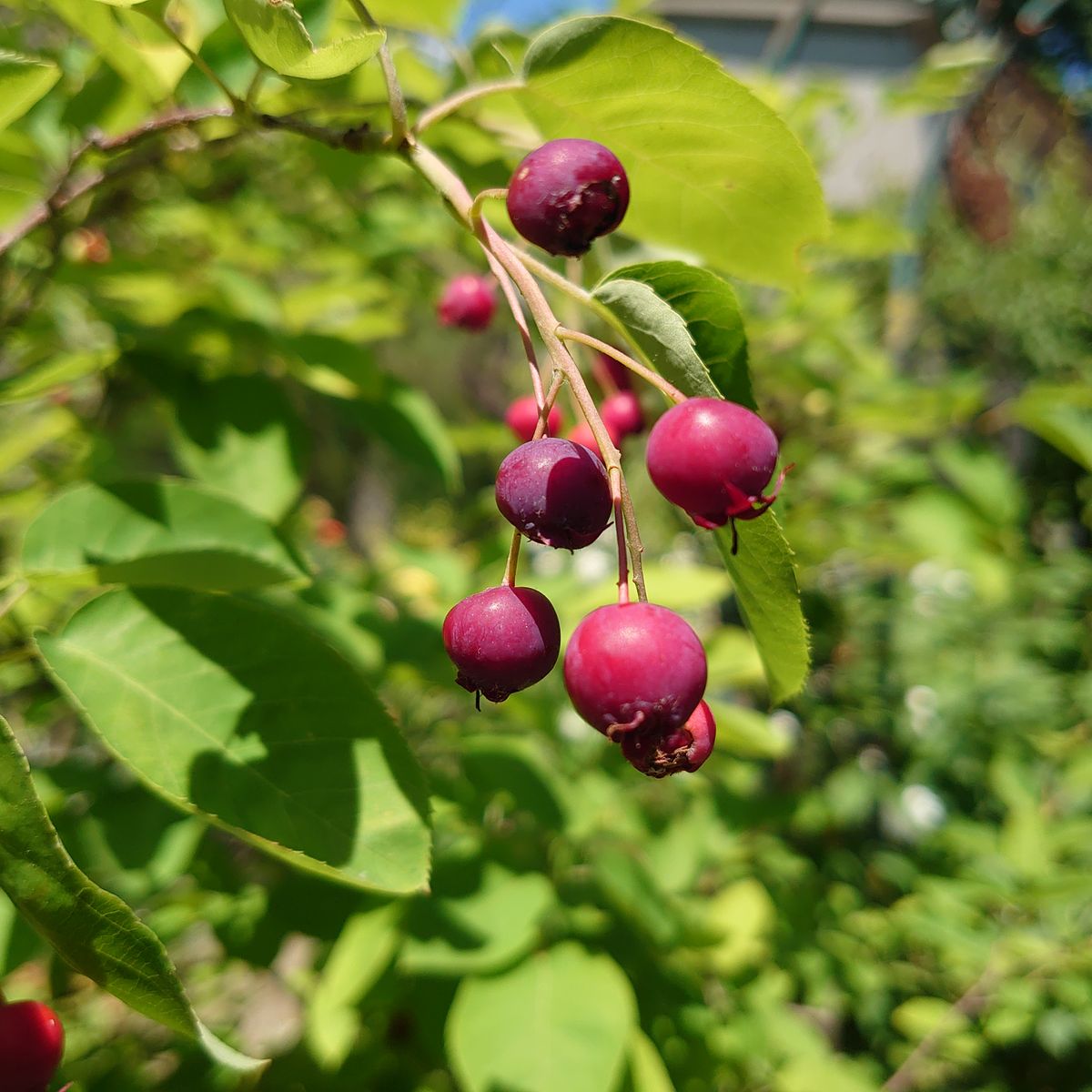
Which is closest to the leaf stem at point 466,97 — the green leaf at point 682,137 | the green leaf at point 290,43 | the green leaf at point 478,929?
the green leaf at point 682,137

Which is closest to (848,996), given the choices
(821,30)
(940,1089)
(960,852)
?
(960,852)

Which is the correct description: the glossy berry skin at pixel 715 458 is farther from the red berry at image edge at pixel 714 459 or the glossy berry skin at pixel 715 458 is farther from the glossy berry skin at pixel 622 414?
the glossy berry skin at pixel 622 414

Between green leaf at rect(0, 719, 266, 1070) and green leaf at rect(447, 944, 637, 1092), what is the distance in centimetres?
62

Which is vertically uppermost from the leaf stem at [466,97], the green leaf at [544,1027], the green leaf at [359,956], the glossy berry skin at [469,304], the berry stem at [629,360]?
the leaf stem at [466,97]

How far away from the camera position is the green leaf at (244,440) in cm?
108

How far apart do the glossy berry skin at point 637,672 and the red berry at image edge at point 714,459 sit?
0.07 meters

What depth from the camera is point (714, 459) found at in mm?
452

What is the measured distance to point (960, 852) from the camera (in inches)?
91.7

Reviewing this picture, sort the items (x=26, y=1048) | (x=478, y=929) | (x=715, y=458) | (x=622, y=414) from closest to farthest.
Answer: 1. (x=715, y=458)
2. (x=26, y=1048)
3. (x=622, y=414)
4. (x=478, y=929)

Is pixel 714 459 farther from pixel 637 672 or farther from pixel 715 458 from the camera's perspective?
pixel 637 672

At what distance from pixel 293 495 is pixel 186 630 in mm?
463

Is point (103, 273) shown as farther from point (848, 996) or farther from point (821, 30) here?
point (821, 30)

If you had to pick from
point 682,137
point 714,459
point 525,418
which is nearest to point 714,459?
point 714,459

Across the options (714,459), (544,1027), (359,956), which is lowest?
(359,956)
